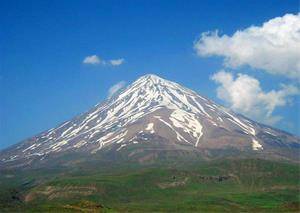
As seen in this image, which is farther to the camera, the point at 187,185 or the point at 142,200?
the point at 187,185

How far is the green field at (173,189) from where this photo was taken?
13350cm

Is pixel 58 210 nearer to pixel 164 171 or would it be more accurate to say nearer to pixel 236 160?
pixel 164 171

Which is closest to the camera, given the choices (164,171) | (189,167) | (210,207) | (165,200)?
(210,207)

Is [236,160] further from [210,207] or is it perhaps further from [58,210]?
[58,210]

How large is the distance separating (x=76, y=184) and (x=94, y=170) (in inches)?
1502

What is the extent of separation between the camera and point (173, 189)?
6496 inches

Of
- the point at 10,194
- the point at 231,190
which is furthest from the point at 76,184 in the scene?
the point at 231,190

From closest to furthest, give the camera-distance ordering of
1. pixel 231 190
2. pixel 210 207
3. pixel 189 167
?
pixel 210 207 < pixel 231 190 < pixel 189 167

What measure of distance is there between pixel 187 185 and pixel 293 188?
28655mm

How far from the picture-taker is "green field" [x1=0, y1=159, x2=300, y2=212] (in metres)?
134

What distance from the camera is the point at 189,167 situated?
193 m

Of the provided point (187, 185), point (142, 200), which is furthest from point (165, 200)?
point (187, 185)

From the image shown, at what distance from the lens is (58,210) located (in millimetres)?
111875

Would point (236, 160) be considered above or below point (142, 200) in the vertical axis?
above
